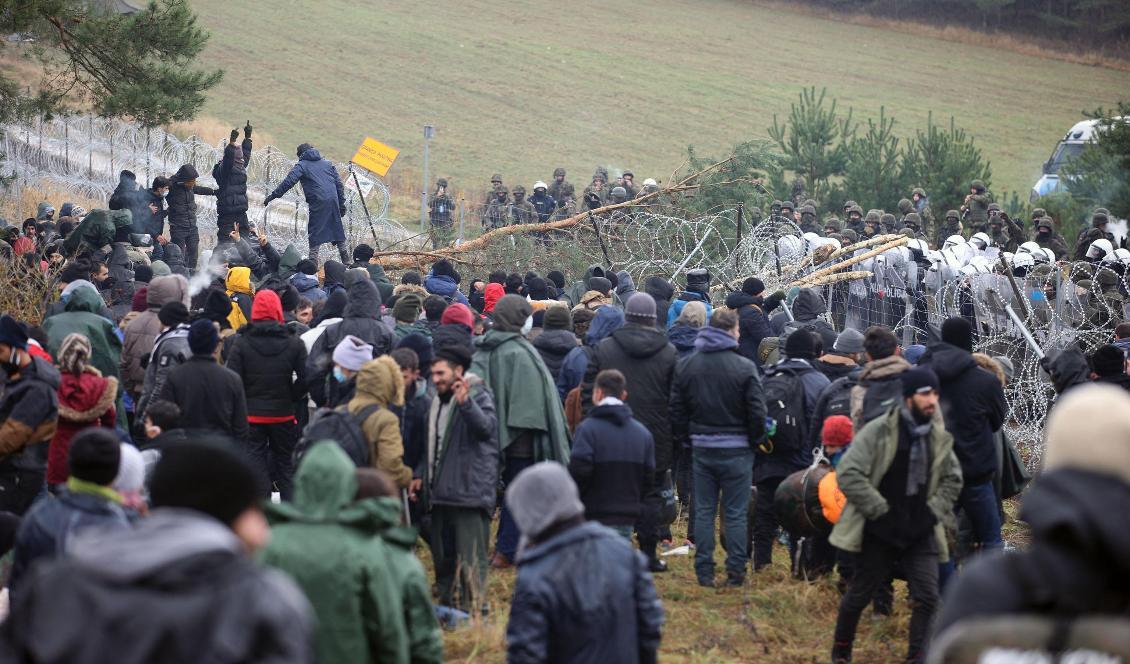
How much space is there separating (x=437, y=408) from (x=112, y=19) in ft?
27.8

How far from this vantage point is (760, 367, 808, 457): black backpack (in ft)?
29.0

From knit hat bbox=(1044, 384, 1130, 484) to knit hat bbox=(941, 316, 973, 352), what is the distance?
4828mm

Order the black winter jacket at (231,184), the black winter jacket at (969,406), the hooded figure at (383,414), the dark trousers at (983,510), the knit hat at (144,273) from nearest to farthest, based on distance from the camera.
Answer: the hooded figure at (383,414)
the black winter jacket at (969,406)
the dark trousers at (983,510)
the knit hat at (144,273)
the black winter jacket at (231,184)

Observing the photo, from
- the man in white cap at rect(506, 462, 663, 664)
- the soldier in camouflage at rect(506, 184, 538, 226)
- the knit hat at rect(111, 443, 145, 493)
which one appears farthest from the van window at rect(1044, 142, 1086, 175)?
the knit hat at rect(111, 443, 145, 493)

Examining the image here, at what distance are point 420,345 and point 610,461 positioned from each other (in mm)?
1665

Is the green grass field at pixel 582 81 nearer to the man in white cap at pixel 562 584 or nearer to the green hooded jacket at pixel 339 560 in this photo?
the man in white cap at pixel 562 584

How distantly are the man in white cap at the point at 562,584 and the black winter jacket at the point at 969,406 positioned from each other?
12.0ft

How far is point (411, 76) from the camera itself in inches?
2000

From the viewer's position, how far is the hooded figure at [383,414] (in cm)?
710

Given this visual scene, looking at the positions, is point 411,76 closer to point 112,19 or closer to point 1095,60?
point 1095,60

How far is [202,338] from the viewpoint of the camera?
798cm

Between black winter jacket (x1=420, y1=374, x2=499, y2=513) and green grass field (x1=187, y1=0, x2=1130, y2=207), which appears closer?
black winter jacket (x1=420, y1=374, x2=499, y2=513)

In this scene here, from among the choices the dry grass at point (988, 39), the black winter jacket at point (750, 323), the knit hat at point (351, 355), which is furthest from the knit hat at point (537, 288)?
the dry grass at point (988, 39)

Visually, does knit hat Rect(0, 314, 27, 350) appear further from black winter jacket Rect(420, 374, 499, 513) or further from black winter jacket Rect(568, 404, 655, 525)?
black winter jacket Rect(568, 404, 655, 525)
